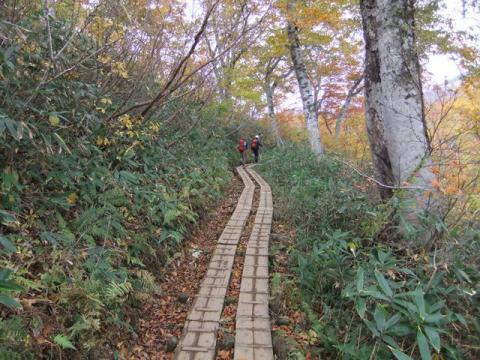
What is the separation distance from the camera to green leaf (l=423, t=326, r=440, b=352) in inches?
90.4

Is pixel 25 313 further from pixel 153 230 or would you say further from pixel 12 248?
pixel 153 230

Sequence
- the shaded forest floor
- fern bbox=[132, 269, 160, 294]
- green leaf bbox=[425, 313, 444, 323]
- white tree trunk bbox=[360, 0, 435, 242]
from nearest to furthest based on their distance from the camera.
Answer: green leaf bbox=[425, 313, 444, 323] → the shaded forest floor → fern bbox=[132, 269, 160, 294] → white tree trunk bbox=[360, 0, 435, 242]

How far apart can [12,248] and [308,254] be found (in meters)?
3.50

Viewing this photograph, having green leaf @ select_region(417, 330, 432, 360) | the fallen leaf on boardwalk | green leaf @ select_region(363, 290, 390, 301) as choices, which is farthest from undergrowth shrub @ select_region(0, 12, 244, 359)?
green leaf @ select_region(417, 330, 432, 360)

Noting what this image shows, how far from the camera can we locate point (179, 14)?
5.76 meters

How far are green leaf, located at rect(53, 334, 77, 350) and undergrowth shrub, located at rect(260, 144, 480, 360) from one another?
2171mm

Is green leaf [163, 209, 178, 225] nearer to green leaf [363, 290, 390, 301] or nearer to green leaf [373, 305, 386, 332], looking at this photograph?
green leaf [363, 290, 390, 301]

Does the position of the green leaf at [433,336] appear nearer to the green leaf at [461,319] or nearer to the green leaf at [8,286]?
the green leaf at [461,319]

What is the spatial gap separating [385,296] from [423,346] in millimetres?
476

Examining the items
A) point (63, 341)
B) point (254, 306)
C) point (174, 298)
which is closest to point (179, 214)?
point (174, 298)

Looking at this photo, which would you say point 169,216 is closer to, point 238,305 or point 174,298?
point 174,298

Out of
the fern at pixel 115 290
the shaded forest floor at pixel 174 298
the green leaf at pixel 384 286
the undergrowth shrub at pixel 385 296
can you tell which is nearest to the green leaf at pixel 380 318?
the undergrowth shrub at pixel 385 296

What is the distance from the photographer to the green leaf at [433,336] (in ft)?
7.53

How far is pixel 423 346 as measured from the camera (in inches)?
→ 90.7
